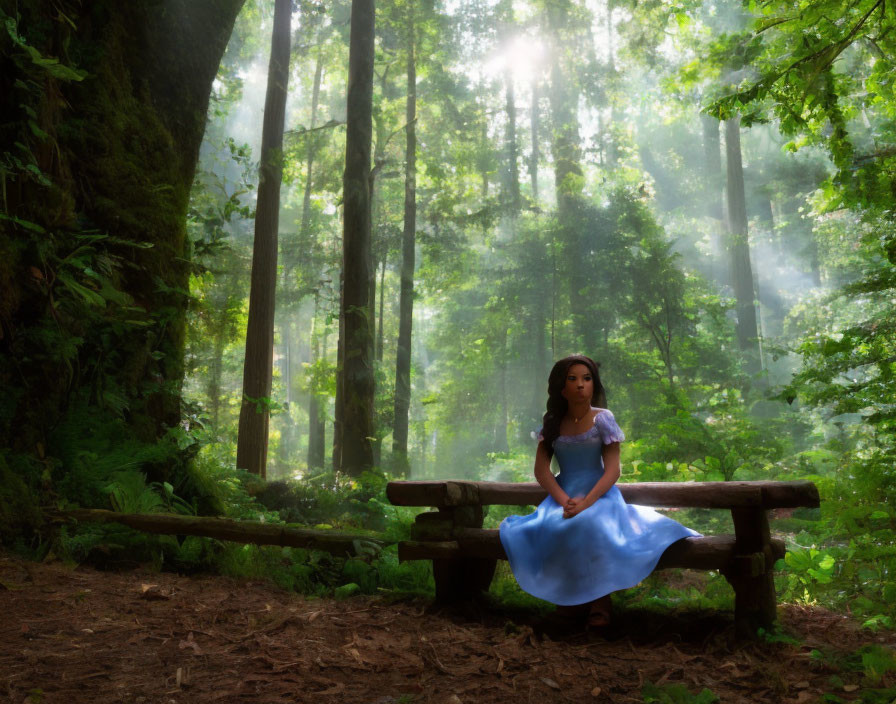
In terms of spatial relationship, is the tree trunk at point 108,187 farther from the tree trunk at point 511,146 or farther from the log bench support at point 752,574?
the tree trunk at point 511,146

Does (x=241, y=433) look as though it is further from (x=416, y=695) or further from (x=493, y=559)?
(x=416, y=695)

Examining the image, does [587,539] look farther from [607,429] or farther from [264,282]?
[264,282]

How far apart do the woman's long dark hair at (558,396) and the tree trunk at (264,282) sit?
264 inches

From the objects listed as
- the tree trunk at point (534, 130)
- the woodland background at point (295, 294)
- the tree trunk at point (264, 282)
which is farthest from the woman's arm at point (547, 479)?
the tree trunk at point (534, 130)

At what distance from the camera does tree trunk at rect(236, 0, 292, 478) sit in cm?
1091

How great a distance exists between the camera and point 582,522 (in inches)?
153

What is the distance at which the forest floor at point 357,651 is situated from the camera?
2.81m

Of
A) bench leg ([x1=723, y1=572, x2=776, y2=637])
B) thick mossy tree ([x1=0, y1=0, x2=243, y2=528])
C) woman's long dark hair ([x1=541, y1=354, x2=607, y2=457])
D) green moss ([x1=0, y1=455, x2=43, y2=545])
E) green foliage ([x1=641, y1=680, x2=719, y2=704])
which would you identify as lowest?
green foliage ([x1=641, y1=680, x2=719, y2=704])

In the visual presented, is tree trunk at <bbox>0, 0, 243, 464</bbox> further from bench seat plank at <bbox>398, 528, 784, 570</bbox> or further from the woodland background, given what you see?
bench seat plank at <bbox>398, 528, 784, 570</bbox>

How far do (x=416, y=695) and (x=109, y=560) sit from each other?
10.0 feet

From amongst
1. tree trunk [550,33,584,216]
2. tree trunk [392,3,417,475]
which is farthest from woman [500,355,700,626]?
tree trunk [550,33,584,216]

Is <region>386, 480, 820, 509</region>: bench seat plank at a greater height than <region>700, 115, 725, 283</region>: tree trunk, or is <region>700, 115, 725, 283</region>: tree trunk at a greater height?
<region>700, 115, 725, 283</region>: tree trunk

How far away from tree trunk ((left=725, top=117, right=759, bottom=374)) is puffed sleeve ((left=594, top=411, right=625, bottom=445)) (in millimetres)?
24111

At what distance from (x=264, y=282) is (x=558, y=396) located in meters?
8.04
